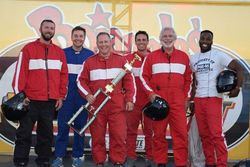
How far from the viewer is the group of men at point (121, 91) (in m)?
4.89

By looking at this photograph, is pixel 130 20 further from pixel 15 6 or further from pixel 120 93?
pixel 15 6

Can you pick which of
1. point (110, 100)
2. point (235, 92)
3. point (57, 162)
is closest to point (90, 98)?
point (110, 100)

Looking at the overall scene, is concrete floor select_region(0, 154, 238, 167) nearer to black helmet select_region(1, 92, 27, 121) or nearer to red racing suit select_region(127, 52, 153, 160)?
red racing suit select_region(127, 52, 153, 160)

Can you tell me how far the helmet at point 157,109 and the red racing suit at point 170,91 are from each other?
0.35 ft

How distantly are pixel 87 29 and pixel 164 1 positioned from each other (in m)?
0.97

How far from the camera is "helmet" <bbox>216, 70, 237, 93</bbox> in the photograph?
495 cm

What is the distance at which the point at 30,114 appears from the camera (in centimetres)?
487

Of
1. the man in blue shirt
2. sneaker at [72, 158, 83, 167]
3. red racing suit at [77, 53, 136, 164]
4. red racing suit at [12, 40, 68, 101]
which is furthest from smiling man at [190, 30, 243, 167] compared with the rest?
red racing suit at [12, 40, 68, 101]

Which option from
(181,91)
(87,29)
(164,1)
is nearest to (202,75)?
(181,91)

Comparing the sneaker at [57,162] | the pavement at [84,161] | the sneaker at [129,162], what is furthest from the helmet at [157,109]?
the sneaker at [57,162]

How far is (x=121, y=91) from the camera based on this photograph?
502 centimetres

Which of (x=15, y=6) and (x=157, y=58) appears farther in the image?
(x=15, y=6)

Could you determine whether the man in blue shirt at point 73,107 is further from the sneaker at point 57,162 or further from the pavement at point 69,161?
the pavement at point 69,161

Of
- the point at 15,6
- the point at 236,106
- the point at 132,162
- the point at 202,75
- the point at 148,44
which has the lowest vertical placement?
the point at 132,162
